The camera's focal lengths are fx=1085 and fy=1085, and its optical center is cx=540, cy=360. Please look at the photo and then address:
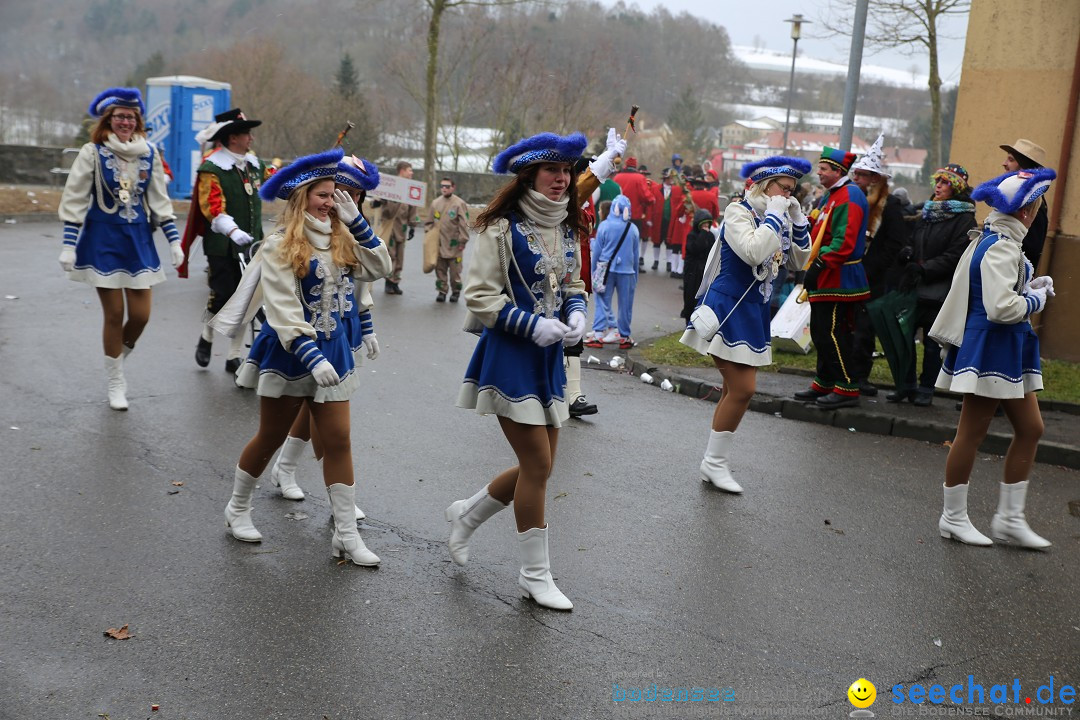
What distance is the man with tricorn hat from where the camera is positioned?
27.7 ft

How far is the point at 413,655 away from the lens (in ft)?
13.9

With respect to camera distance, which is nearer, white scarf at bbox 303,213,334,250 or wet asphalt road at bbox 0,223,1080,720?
wet asphalt road at bbox 0,223,1080,720

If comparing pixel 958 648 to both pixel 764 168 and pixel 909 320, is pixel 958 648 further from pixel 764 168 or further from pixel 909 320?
pixel 909 320

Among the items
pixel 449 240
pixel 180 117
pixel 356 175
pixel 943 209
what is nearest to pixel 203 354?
pixel 356 175

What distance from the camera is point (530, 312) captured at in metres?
4.71

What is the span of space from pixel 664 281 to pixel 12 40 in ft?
312

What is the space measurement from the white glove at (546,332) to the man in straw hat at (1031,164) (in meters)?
3.60

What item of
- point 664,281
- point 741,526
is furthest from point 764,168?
point 664,281

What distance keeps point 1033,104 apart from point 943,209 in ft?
12.4

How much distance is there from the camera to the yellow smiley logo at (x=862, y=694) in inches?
156

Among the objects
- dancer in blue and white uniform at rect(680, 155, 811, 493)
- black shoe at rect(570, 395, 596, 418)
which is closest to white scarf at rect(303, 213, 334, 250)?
dancer in blue and white uniform at rect(680, 155, 811, 493)

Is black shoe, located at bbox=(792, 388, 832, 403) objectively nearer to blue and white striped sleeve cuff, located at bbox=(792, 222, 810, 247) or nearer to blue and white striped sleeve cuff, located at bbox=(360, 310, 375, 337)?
blue and white striped sleeve cuff, located at bbox=(792, 222, 810, 247)

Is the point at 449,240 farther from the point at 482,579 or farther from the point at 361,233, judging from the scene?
the point at 482,579

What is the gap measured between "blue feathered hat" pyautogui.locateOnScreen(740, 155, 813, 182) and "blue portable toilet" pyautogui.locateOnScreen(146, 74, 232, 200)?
22.2 metres
